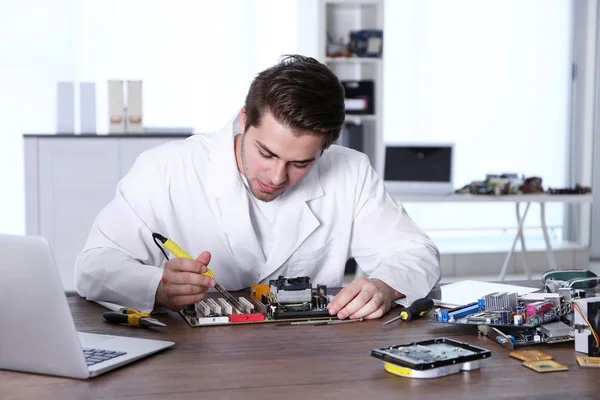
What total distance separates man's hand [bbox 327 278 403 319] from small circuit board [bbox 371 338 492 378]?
292mm

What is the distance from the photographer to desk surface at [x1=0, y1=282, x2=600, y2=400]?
40.7 inches

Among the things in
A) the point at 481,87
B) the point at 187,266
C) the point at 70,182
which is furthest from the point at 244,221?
the point at 481,87

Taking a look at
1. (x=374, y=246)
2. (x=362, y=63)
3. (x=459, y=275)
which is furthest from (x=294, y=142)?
(x=459, y=275)

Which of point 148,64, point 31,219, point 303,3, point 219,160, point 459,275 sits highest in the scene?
point 303,3

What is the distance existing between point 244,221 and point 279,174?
23cm

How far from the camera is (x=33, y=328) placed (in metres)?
1.08

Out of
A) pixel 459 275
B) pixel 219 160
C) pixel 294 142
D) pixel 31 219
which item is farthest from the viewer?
pixel 459 275

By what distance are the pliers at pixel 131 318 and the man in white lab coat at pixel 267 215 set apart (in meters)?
0.08

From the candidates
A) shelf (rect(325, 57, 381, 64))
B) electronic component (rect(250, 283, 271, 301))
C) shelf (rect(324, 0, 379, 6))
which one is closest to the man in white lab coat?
electronic component (rect(250, 283, 271, 301))

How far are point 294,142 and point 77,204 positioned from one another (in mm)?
2483

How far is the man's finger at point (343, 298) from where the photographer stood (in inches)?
58.3

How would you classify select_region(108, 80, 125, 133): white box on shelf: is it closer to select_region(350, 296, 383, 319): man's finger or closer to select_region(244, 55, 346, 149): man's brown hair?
select_region(244, 55, 346, 149): man's brown hair

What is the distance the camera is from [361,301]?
1500 millimetres

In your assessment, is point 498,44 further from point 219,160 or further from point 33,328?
point 33,328
